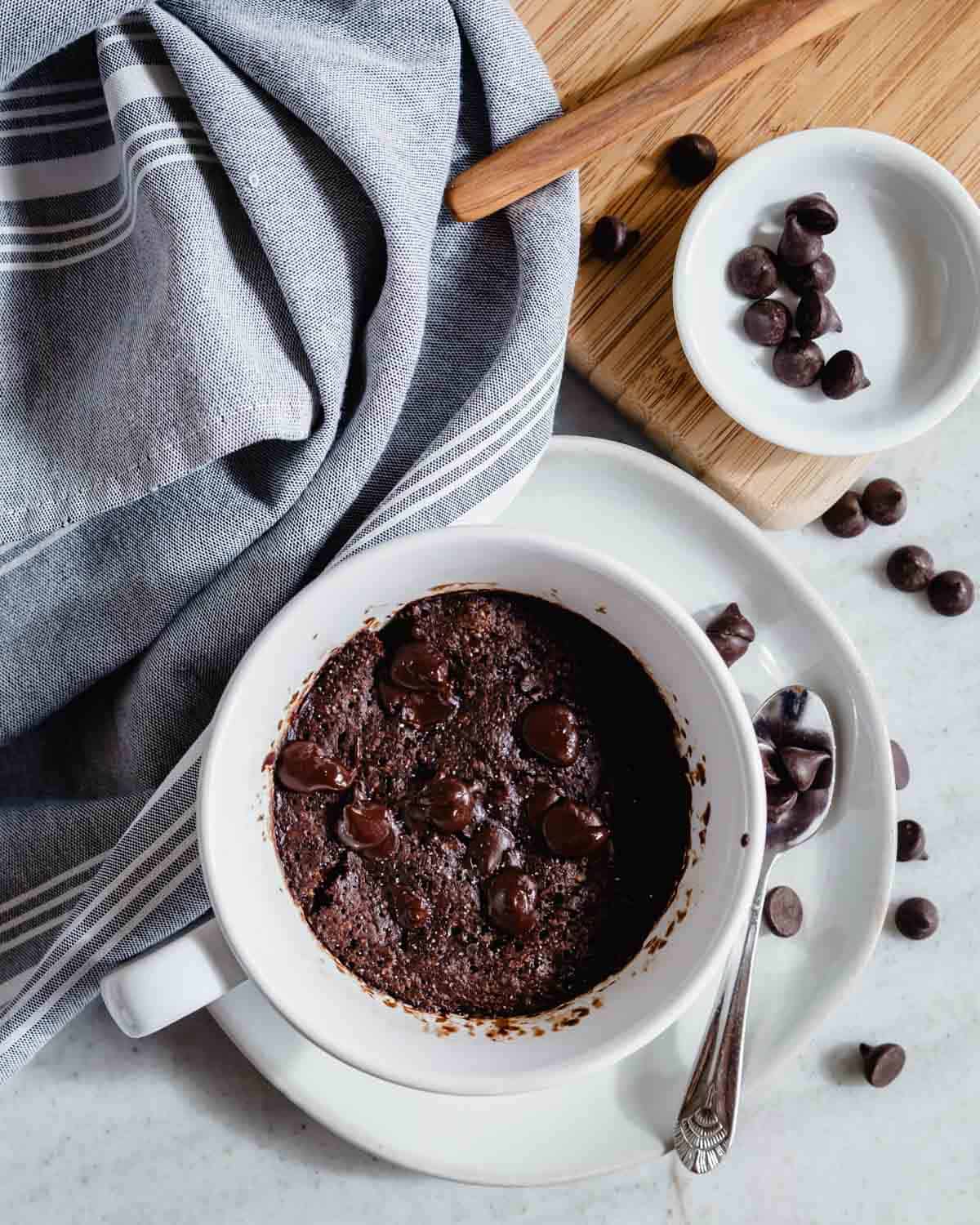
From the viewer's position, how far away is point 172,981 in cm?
122

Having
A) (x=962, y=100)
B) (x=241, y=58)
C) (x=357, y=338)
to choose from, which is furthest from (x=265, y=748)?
(x=962, y=100)

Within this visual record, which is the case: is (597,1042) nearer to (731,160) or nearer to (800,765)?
(800,765)

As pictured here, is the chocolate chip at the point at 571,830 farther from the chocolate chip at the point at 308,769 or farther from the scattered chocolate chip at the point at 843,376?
the scattered chocolate chip at the point at 843,376

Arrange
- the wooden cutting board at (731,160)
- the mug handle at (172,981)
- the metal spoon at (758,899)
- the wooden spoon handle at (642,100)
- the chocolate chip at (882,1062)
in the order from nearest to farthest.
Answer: the mug handle at (172,981) → the wooden spoon handle at (642,100) → the metal spoon at (758,899) → the wooden cutting board at (731,160) → the chocolate chip at (882,1062)

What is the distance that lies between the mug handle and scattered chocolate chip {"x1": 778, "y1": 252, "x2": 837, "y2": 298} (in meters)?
1.12

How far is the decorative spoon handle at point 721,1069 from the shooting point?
1528 millimetres

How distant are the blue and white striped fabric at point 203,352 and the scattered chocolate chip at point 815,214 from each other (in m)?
0.36

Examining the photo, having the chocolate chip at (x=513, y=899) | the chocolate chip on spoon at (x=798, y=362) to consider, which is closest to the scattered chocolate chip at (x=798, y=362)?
the chocolate chip on spoon at (x=798, y=362)

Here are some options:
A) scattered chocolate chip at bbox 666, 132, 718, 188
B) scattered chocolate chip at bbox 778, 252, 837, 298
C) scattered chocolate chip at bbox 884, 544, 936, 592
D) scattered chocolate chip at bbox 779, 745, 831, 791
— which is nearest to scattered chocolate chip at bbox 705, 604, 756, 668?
scattered chocolate chip at bbox 779, 745, 831, 791

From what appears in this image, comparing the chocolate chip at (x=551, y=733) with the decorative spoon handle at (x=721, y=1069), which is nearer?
the chocolate chip at (x=551, y=733)

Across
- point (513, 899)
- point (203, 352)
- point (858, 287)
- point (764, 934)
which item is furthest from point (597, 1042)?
point (858, 287)

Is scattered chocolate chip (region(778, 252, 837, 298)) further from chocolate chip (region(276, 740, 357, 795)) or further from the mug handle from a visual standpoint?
the mug handle

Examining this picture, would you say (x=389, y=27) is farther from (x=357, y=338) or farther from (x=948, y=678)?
(x=948, y=678)

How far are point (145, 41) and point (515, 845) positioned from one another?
1.01m
